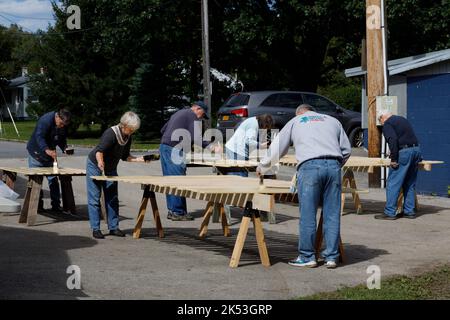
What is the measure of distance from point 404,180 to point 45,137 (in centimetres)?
583

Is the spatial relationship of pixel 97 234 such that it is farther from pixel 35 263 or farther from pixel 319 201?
pixel 319 201

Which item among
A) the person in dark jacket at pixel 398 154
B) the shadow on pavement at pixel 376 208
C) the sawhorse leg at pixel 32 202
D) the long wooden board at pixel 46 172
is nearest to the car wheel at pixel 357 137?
the shadow on pavement at pixel 376 208

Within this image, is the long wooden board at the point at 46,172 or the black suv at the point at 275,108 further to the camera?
the black suv at the point at 275,108

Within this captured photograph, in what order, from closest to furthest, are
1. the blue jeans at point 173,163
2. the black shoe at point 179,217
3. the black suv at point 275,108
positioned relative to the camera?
the blue jeans at point 173,163
the black shoe at point 179,217
the black suv at point 275,108

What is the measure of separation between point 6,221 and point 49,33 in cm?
2962

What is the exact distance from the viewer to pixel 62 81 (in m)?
41.2

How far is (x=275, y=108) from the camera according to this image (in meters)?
26.4

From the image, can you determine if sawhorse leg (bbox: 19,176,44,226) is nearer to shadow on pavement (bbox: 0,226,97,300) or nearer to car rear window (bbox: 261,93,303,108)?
shadow on pavement (bbox: 0,226,97,300)

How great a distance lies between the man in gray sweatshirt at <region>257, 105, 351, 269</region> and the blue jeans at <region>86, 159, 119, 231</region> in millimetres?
2795

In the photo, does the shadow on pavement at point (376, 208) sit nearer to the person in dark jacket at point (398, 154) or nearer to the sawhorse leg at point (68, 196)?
the person in dark jacket at point (398, 154)

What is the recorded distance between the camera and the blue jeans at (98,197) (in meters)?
11.3

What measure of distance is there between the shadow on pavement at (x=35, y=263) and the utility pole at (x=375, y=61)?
8.09 m

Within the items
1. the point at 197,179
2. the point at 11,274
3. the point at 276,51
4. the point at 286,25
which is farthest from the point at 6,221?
the point at 276,51

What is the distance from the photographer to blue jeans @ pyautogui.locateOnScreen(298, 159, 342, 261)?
360 inches
